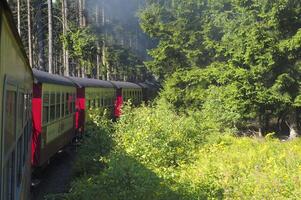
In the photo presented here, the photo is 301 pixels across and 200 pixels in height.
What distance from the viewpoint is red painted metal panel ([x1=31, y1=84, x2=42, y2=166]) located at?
10844 millimetres

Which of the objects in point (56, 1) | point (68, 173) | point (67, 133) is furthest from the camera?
point (56, 1)

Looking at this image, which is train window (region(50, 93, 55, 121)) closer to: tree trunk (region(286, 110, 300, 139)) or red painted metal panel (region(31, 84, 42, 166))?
red painted metal panel (region(31, 84, 42, 166))

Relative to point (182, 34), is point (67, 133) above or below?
below

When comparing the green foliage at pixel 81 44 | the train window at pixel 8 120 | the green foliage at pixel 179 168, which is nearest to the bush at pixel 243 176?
the green foliage at pixel 179 168

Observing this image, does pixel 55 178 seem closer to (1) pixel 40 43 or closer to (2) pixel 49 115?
(2) pixel 49 115

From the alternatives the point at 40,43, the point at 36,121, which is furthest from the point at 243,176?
the point at 40,43

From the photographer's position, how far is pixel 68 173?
14383 millimetres

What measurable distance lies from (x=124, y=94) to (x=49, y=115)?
17616mm

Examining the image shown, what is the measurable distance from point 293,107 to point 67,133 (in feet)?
35.7

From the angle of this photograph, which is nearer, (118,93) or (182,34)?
(118,93)

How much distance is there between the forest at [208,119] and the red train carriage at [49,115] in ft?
2.80

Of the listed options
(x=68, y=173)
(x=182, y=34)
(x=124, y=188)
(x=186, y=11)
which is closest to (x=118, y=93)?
(x=182, y=34)

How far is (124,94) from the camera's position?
2972 centimetres

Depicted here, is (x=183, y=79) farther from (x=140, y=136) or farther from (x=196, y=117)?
(x=140, y=136)
